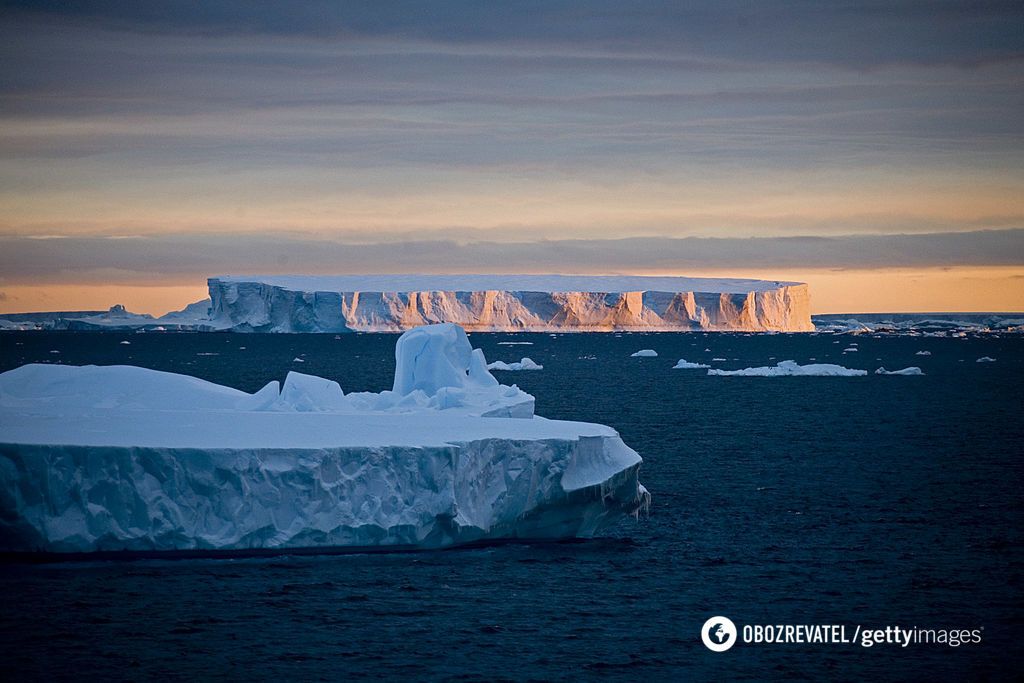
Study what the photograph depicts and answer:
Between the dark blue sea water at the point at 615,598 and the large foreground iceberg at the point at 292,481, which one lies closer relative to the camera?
the dark blue sea water at the point at 615,598

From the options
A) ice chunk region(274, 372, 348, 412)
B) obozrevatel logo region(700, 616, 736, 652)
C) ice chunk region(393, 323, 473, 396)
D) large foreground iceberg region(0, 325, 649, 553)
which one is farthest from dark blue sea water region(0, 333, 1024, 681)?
ice chunk region(274, 372, 348, 412)

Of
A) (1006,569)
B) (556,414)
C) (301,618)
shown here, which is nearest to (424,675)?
(301,618)

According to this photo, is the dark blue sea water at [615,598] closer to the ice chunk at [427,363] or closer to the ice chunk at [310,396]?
the ice chunk at [427,363]

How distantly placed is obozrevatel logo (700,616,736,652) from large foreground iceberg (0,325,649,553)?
3.22 metres

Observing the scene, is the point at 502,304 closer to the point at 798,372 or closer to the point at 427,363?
the point at 798,372

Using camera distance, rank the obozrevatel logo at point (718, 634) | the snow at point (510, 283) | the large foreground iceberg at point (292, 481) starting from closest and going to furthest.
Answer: the obozrevatel logo at point (718, 634), the large foreground iceberg at point (292, 481), the snow at point (510, 283)

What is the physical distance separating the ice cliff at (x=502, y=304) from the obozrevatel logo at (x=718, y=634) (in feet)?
266

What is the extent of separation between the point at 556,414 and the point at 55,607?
23533mm

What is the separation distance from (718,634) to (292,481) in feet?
17.6

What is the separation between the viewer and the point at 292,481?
14.6 metres

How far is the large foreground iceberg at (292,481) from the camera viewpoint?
14.4 m

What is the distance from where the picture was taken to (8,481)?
14211mm

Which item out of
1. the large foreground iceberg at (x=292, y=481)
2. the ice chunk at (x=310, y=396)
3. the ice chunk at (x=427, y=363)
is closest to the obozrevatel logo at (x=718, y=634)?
the large foreground iceberg at (x=292, y=481)

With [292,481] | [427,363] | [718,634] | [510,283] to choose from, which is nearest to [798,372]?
[427,363]
